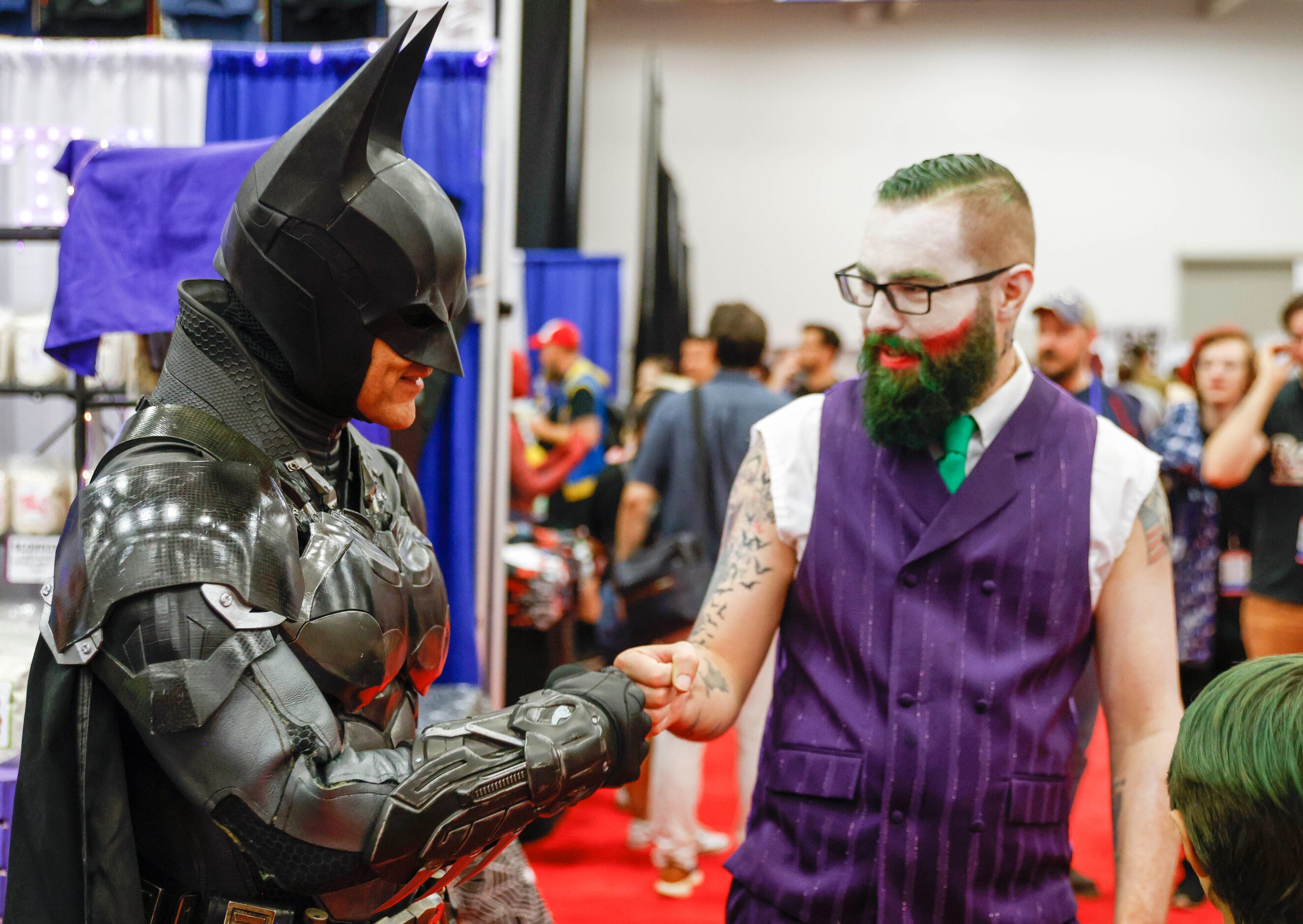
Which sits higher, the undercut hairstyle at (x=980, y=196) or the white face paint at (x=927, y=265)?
the undercut hairstyle at (x=980, y=196)

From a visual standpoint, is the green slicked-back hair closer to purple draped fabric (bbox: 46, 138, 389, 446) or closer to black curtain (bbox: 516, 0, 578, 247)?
purple draped fabric (bbox: 46, 138, 389, 446)

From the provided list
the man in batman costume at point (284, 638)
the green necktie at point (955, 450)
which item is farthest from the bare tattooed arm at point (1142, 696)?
the man in batman costume at point (284, 638)

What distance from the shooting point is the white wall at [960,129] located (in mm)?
11328

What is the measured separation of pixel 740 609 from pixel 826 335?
426 cm

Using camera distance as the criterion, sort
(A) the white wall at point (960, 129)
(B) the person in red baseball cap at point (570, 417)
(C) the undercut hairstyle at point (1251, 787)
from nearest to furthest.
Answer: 1. (C) the undercut hairstyle at point (1251, 787)
2. (B) the person in red baseball cap at point (570, 417)
3. (A) the white wall at point (960, 129)

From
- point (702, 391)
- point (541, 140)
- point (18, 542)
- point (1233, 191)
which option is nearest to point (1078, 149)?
point (1233, 191)

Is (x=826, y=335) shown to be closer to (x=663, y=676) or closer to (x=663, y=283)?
(x=663, y=283)

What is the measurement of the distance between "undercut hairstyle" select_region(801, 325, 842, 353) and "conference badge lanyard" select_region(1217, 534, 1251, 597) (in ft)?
7.59

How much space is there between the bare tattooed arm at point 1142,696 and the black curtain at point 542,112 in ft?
22.4

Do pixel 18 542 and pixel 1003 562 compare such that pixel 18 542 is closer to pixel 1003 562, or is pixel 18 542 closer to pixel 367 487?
pixel 367 487

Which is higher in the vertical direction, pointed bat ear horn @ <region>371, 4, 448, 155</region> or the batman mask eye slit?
pointed bat ear horn @ <region>371, 4, 448, 155</region>

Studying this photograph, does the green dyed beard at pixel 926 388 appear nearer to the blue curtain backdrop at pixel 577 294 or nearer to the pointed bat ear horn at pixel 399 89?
the pointed bat ear horn at pixel 399 89

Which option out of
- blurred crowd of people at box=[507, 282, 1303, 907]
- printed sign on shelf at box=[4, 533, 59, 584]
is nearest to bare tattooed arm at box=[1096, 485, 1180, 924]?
blurred crowd of people at box=[507, 282, 1303, 907]

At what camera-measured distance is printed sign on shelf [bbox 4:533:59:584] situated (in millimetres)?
2629
